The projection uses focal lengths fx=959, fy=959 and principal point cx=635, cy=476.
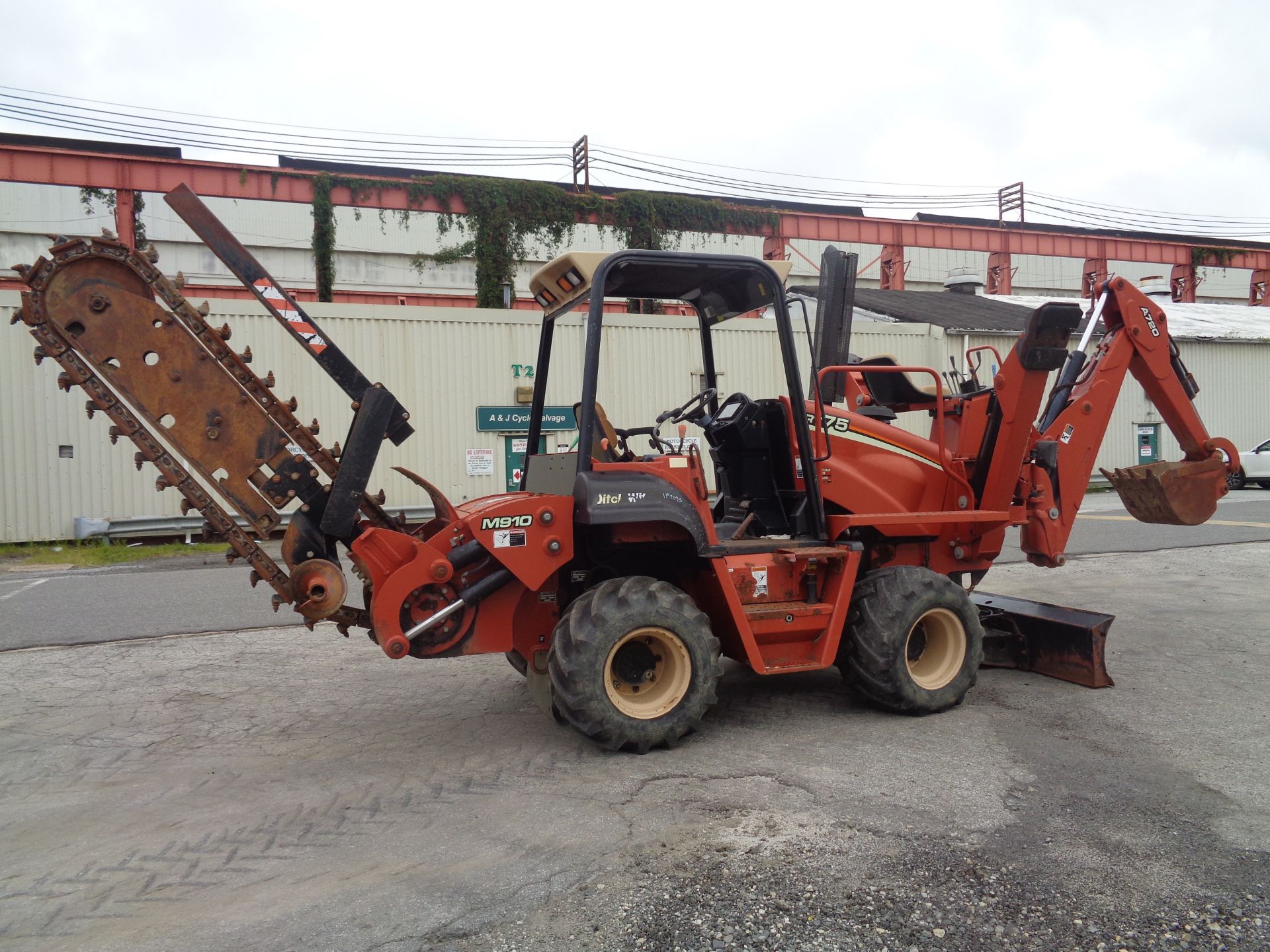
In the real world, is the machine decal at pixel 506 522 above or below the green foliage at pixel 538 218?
below

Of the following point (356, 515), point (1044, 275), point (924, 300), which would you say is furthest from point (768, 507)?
point (1044, 275)

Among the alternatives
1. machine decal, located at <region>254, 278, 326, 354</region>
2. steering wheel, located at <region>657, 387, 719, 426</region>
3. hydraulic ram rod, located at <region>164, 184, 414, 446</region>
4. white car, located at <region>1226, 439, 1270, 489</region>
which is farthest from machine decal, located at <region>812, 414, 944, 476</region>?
white car, located at <region>1226, 439, 1270, 489</region>

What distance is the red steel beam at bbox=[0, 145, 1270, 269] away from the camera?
19.7m

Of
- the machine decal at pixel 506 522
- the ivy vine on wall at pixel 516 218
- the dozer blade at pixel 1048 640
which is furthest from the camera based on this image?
the ivy vine on wall at pixel 516 218

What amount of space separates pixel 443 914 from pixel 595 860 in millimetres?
624

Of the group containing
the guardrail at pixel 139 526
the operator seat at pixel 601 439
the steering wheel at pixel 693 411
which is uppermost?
the steering wheel at pixel 693 411

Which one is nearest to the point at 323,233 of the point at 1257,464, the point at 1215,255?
the point at 1257,464

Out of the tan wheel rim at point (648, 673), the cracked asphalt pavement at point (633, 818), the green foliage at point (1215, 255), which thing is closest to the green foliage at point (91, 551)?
the cracked asphalt pavement at point (633, 818)

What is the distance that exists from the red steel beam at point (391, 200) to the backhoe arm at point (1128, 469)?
10846mm

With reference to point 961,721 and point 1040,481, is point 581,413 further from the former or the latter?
point 1040,481

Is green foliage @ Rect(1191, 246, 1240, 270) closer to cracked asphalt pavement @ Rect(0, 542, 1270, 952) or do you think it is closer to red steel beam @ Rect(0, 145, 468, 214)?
red steel beam @ Rect(0, 145, 468, 214)

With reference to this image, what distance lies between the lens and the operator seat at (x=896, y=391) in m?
6.64

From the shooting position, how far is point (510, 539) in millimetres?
4805

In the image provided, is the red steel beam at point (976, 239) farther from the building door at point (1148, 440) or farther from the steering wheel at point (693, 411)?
the steering wheel at point (693, 411)
